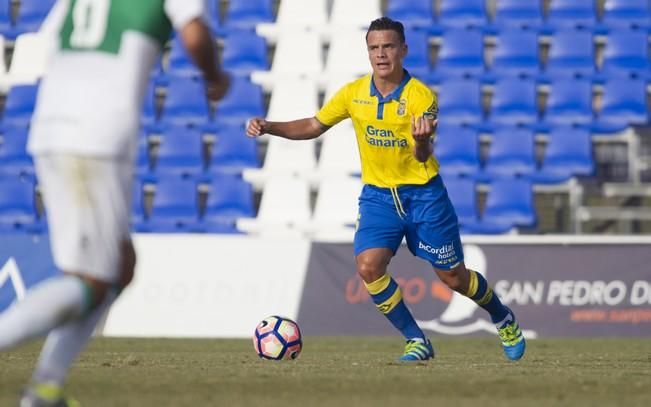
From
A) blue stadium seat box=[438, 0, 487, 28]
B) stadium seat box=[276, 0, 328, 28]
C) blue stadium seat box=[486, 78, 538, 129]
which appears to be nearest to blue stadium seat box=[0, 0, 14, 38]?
stadium seat box=[276, 0, 328, 28]

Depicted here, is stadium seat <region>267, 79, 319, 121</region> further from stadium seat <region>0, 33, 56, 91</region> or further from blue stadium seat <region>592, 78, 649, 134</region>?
blue stadium seat <region>592, 78, 649, 134</region>

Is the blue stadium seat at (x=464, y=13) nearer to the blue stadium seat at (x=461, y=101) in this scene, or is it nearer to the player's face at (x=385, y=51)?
the blue stadium seat at (x=461, y=101)

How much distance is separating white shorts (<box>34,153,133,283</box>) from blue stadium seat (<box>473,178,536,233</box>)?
1244 cm

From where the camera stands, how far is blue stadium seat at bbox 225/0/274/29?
20.9 metres

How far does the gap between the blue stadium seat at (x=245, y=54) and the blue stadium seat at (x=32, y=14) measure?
3437 millimetres

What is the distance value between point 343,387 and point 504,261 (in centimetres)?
884

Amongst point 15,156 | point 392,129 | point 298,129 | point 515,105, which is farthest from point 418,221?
point 15,156

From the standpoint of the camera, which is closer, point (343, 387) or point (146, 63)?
point (146, 63)

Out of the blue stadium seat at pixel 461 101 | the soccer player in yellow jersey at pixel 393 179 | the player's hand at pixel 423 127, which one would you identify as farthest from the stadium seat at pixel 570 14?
the player's hand at pixel 423 127

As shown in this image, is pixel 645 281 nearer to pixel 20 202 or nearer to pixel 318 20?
pixel 318 20

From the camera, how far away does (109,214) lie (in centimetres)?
534

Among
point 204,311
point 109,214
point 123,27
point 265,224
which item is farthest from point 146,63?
point 265,224

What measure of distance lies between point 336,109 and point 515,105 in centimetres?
970

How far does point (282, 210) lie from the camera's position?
18.2 m
